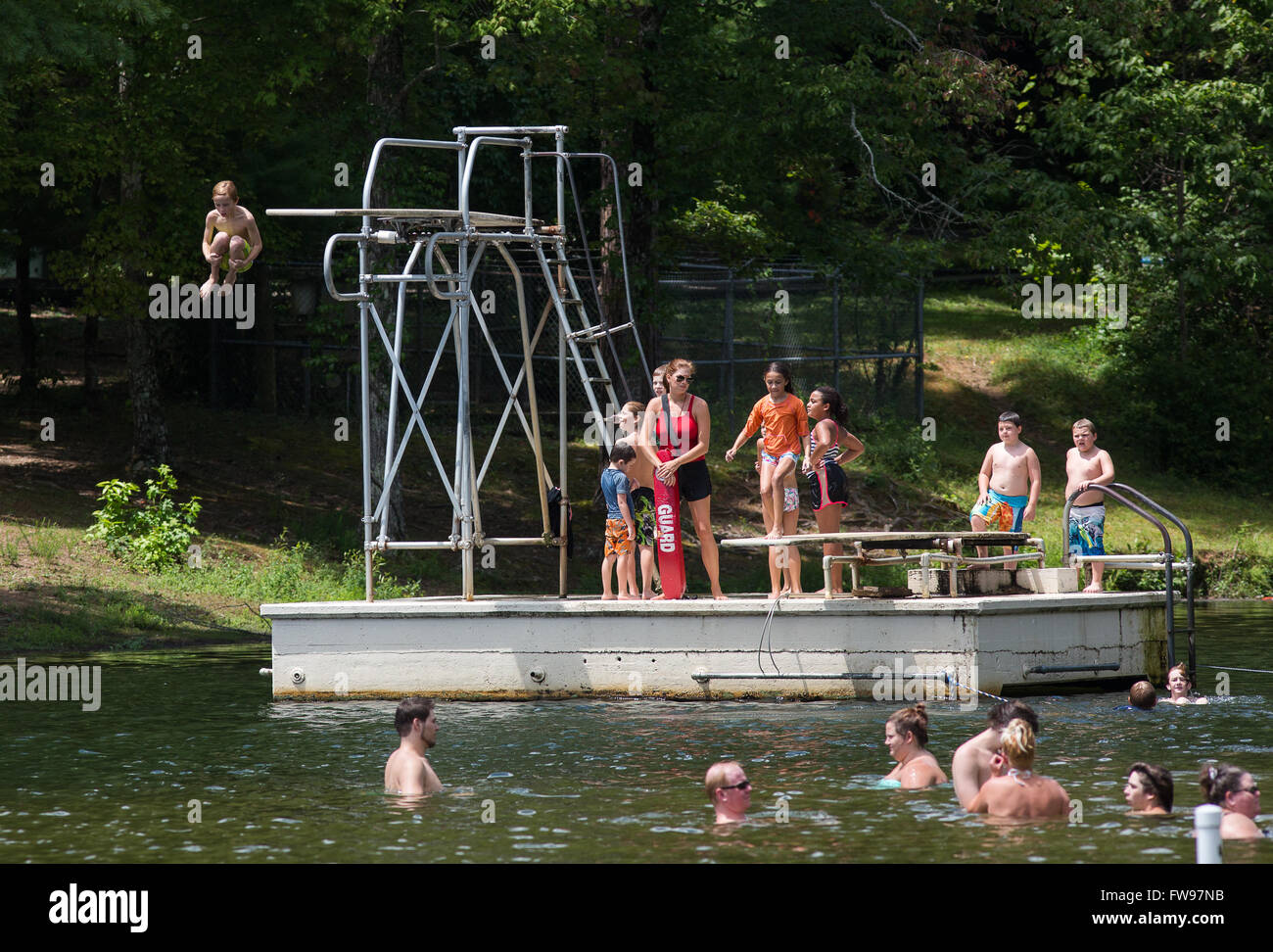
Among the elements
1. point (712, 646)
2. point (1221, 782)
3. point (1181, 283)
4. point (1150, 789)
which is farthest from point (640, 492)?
point (1181, 283)

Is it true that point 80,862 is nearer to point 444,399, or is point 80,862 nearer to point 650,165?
point 650,165

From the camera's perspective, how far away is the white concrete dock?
1462 cm

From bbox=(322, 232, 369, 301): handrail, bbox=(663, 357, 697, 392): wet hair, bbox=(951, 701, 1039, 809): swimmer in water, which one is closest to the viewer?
bbox=(951, 701, 1039, 809): swimmer in water

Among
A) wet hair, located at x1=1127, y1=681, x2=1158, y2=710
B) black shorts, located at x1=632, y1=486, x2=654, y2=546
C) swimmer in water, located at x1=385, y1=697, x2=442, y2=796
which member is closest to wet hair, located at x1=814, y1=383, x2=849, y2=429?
black shorts, located at x1=632, y1=486, x2=654, y2=546

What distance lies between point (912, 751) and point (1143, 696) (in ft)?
12.8

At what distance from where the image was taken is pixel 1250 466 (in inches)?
1227

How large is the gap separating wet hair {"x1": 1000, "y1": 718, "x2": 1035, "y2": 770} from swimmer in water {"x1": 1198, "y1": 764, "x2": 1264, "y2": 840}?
1.02 metres

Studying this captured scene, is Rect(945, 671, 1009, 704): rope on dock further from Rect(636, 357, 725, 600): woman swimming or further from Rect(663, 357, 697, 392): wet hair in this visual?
Rect(663, 357, 697, 392): wet hair

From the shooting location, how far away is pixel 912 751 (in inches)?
440

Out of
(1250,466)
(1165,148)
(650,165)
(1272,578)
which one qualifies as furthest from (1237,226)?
(650,165)

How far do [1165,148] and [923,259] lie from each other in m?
7.77

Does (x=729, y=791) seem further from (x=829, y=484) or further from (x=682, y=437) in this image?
(x=829, y=484)

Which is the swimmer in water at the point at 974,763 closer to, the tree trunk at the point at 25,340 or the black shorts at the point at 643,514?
the black shorts at the point at 643,514

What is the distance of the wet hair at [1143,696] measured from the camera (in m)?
14.2
